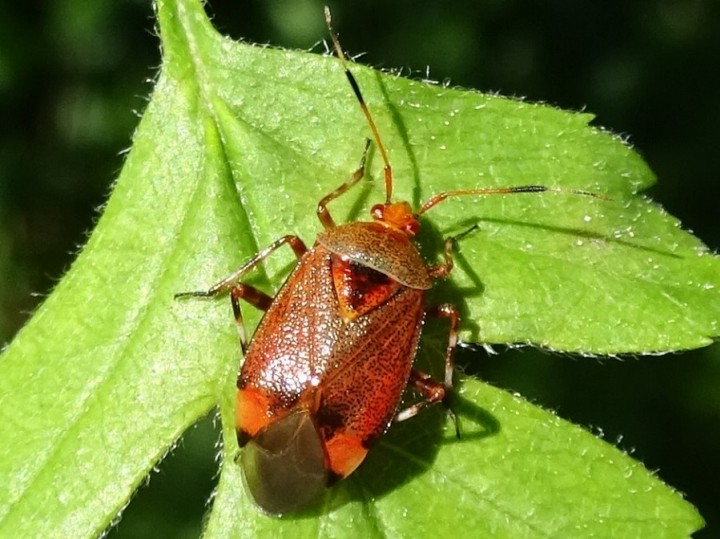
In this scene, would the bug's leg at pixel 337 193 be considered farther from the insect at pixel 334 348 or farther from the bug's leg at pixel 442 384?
the bug's leg at pixel 442 384

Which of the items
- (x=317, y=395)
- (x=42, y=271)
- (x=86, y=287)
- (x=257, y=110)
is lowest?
(x=42, y=271)

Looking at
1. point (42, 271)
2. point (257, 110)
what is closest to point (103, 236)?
point (257, 110)

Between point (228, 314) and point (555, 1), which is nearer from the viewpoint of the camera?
point (228, 314)

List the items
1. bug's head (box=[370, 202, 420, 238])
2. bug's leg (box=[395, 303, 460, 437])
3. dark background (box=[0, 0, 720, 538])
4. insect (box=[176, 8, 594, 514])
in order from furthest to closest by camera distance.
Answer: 1. dark background (box=[0, 0, 720, 538])
2. bug's head (box=[370, 202, 420, 238])
3. bug's leg (box=[395, 303, 460, 437])
4. insect (box=[176, 8, 594, 514])

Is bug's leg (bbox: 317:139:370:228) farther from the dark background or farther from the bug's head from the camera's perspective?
the dark background

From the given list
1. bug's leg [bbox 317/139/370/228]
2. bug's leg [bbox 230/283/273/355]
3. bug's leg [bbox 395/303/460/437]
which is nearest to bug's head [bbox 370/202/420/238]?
bug's leg [bbox 317/139/370/228]

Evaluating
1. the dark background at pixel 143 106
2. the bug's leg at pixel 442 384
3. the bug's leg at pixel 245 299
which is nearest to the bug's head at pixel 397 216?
the bug's leg at pixel 442 384

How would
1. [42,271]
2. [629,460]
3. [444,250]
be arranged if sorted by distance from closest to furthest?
1. [629,460]
2. [444,250]
3. [42,271]

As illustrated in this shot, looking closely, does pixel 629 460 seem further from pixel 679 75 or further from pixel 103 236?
pixel 679 75
